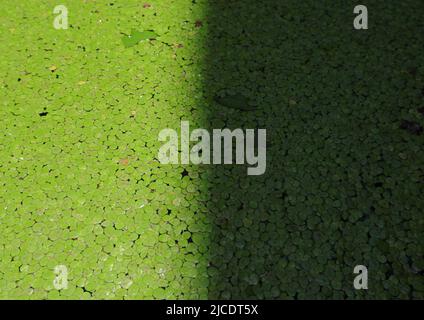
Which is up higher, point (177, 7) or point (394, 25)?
point (177, 7)

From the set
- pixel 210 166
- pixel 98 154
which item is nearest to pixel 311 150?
pixel 210 166

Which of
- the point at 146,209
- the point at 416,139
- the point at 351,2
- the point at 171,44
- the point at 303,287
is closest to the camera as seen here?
the point at 303,287

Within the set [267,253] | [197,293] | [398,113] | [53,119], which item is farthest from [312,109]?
[53,119]

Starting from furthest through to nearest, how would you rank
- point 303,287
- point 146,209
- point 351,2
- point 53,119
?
point 351,2, point 53,119, point 146,209, point 303,287

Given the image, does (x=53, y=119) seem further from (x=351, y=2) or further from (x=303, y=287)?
(x=351, y=2)

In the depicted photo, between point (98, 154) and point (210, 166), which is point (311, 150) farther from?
point (98, 154)
